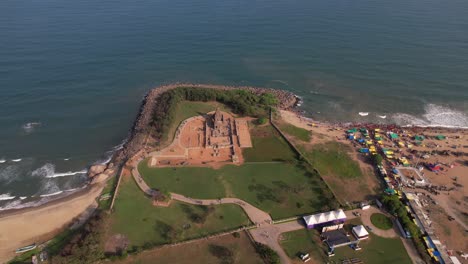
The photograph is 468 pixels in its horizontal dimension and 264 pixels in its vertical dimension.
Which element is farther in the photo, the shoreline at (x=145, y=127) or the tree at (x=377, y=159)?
the tree at (x=377, y=159)

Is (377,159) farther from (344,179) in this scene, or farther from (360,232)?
(360,232)

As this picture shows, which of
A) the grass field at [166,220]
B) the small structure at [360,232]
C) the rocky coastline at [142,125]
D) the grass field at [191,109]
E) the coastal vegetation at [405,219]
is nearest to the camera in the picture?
the coastal vegetation at [405,219]

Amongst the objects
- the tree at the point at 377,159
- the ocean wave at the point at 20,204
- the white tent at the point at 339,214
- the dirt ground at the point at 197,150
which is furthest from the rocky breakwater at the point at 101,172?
the tree at the point at 377,159

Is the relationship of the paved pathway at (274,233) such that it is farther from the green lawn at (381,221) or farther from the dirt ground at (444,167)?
the dirt ground at (444,167)

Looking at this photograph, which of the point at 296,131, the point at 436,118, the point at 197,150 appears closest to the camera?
the point at 197,150

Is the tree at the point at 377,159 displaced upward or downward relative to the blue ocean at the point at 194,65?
downward

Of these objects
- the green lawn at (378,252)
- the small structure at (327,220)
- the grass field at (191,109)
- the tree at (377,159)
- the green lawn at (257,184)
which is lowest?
the green lawn at (378,252)

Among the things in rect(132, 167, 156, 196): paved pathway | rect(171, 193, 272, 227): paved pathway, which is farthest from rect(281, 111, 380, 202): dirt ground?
rect(132, 167, 156, 196): paved pathway

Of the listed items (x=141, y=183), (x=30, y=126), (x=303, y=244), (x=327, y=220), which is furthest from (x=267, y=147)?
(x=30, y=126)
